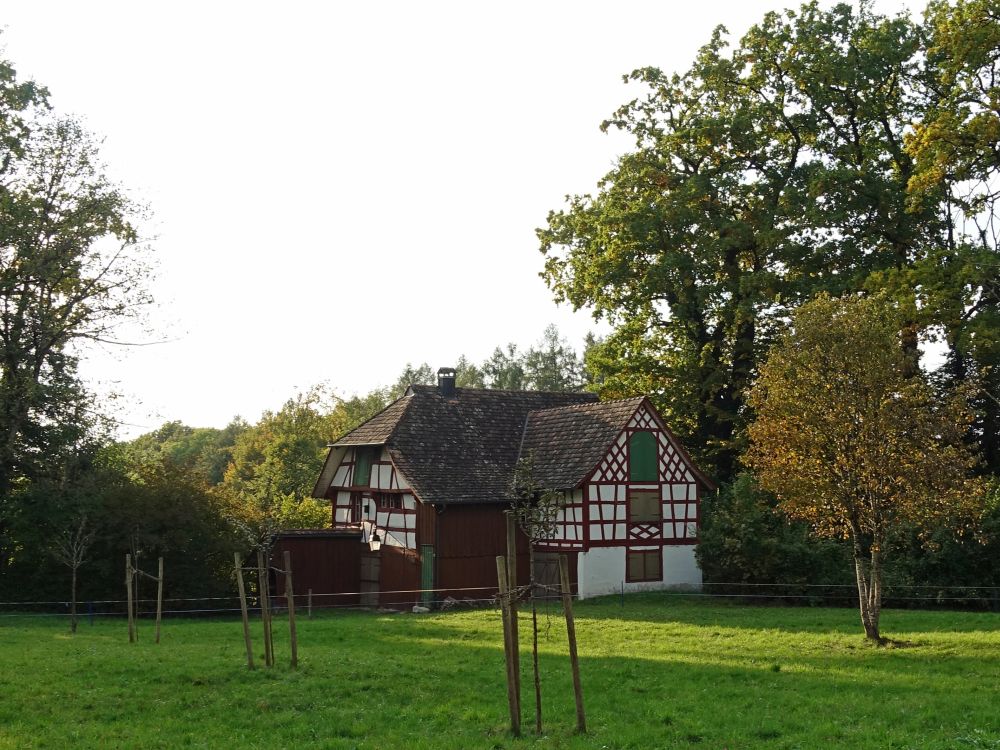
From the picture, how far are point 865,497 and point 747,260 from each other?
20.4 m

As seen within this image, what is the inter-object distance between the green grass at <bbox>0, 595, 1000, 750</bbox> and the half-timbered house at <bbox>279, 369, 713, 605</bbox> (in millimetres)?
10285

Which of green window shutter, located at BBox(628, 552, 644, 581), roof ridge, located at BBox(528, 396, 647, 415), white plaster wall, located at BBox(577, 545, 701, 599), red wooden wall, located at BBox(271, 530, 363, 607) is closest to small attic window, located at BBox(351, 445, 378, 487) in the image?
red wooden wall, located at BBox(271, 530, 363, 607)

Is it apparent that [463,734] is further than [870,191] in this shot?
No

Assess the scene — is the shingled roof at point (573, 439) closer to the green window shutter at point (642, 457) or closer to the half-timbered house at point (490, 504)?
the half-timbered house at point (490, 504)

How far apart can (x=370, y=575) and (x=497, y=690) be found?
22.3 m

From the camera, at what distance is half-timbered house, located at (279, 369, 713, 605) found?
35438 mm

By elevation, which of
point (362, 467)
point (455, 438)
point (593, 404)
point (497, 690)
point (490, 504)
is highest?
point (593, 404)

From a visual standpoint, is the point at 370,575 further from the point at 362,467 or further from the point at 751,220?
the point at 751,220

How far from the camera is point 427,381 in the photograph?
113 meters

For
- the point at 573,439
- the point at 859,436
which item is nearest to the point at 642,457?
the point at 573,439

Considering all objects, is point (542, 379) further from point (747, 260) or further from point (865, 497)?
point (865, 497)

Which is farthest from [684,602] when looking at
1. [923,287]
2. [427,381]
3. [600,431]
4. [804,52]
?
[427,381]

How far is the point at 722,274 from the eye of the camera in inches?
1571

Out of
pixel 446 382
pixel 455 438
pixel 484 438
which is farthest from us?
pixel 446 382
